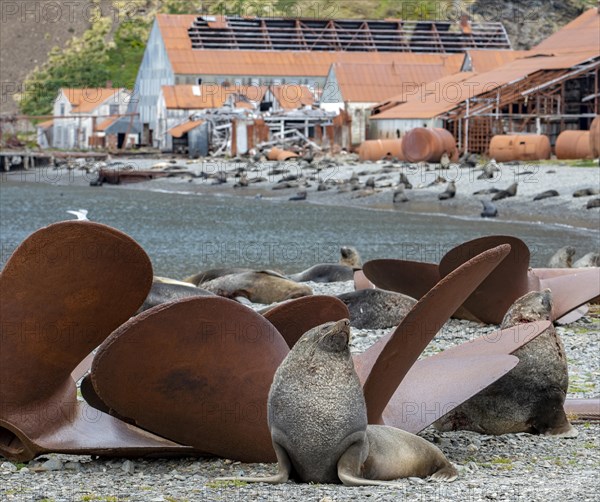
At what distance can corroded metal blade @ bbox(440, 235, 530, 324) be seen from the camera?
30.7 feet

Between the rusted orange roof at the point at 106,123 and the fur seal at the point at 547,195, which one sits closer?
the fur seal at the point at 547,195

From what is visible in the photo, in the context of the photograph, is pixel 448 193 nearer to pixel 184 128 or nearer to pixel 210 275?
pixel 210 275

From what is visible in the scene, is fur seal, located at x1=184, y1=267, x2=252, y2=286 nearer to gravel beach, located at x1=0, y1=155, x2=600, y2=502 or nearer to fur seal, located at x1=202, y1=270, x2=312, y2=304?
fur seal, located at x1=202, y1=270, x2=312, y2=304

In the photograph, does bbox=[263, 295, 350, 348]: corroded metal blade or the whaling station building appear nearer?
bbox=[263, 295, 350, 348]: corroded metal blade

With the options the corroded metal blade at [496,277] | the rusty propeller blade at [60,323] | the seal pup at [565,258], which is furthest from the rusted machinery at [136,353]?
the seal pup at [565,258]

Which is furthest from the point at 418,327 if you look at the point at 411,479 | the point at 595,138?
the point at 595,138

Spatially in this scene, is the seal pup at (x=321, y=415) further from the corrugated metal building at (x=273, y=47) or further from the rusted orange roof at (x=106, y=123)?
the rusted orange roof at (x=106, y=123)

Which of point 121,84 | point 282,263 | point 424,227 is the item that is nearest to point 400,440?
point 282,263

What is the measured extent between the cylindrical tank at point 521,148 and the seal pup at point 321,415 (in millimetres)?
39039

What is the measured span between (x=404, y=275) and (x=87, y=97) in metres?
79.2

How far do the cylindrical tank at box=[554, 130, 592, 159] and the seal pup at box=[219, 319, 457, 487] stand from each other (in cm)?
3800

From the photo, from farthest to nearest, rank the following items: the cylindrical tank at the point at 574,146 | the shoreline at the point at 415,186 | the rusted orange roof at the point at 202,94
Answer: the rusted orange roof at the point at 202,94 → the cylindrical tank at the point at 574,146 → the shoreline at the point at 415,186

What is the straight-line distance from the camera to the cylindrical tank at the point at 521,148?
143 feet

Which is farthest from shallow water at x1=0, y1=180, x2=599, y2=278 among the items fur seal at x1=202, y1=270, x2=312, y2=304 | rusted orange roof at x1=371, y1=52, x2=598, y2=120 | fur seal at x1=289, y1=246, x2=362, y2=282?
rusted orange roof at x1=371, y1=52, x2=598, y2=120
